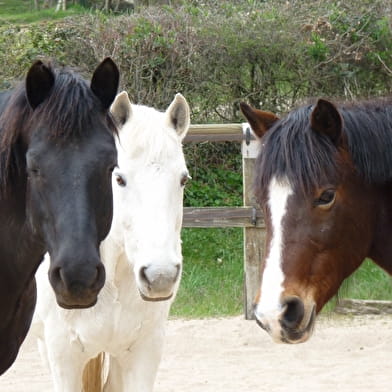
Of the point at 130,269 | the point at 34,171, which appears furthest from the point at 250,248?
the point at 34,171

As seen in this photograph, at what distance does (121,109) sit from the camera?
4.20m

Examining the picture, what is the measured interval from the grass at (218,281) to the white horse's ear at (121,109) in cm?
330

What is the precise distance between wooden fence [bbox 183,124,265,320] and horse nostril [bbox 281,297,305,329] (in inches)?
162

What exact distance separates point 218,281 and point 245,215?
86 centimetres

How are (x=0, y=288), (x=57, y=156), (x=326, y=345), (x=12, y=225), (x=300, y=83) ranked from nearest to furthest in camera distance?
(x=57, y=156), (x=12, y=225), (x=0, y=288), (x=326, y=345), (x=300, y=83)

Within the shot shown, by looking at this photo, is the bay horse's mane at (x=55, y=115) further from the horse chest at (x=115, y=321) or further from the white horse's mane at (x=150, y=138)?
the horse chest at (x=115, y=321)

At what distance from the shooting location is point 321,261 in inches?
128

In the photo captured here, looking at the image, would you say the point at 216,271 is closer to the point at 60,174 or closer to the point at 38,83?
the point at 38,83

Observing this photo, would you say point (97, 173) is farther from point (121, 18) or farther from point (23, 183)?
point (121, 18)

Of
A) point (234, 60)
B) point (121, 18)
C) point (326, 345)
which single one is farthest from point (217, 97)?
point (326, 345)

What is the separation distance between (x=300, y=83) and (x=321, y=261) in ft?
19.2

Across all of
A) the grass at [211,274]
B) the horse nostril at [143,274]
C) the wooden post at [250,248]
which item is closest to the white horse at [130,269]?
the horse nostril at [143,274]

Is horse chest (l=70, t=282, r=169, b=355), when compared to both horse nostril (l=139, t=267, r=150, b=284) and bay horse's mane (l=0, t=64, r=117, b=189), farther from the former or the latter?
bay horse's mane (l=0, t=64, r=117, b=189)

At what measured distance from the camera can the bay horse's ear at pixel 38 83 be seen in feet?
10.8
